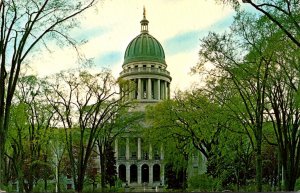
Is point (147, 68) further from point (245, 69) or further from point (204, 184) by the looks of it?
point (245, 69)

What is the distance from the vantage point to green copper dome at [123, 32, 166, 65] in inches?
1953

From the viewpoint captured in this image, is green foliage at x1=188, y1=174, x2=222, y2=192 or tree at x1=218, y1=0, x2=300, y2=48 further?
green foliage at x1=188, y1=174, x2=222, y2=192

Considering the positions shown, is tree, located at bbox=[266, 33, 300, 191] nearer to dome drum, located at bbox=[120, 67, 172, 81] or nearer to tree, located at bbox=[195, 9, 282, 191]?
tree, located at bbox=[195, 9, 282, 191]

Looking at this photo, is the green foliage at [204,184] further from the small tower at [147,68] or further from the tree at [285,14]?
the small tower at [147,68]

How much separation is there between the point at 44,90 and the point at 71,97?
127cm

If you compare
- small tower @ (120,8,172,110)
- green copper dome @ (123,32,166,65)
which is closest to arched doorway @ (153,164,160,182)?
small tower @ (120,8,172,110)

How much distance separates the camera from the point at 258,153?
15008mm

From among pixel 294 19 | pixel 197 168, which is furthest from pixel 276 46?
pixel 197 168

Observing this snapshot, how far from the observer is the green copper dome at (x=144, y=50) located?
49.6 m

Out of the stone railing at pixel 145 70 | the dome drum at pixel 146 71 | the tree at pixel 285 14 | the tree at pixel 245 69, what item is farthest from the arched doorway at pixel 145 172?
the tree at pixel 285 14

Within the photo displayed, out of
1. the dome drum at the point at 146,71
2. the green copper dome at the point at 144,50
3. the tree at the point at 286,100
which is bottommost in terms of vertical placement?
the tree at the point at 286,100

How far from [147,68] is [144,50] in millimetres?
2745

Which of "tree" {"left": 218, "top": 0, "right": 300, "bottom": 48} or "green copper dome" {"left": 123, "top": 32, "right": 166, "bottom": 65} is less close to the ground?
"green copper dome" {"left": 123, "top": 32, "right": 166, "bottom": 65}

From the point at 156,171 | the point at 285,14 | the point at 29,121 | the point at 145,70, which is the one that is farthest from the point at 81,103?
the point at 156,171
